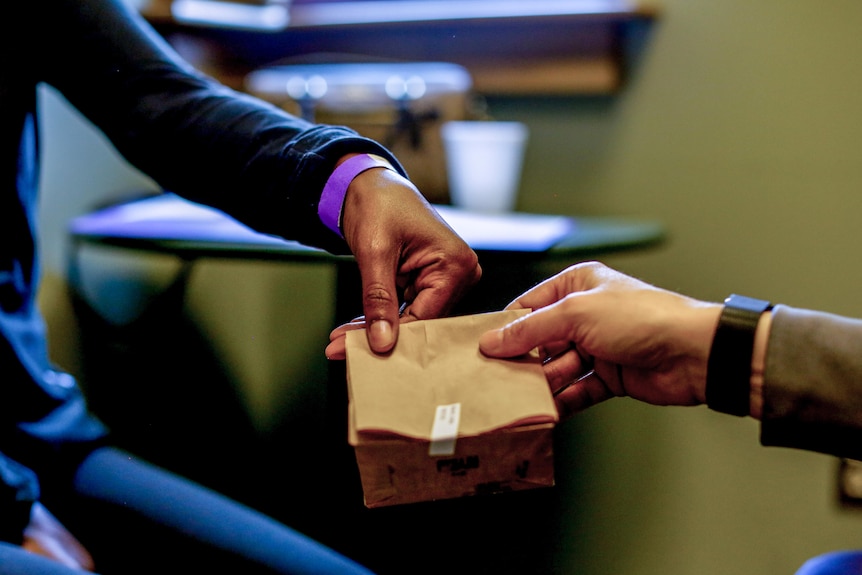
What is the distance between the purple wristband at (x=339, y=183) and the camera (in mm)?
600

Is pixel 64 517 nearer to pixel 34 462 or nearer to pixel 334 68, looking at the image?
pixel 34 462

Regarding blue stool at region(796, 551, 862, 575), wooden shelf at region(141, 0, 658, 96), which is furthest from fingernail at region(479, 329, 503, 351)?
wooden shelf at region(141, 0, 658, 96)

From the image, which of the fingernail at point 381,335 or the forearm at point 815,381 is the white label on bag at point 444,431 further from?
the forearm at point 815,381

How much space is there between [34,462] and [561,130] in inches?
42.6

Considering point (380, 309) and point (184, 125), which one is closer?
point (380, 309)

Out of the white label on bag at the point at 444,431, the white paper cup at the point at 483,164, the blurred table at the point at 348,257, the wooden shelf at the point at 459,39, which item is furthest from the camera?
the wooden shelf at the point at 459,39

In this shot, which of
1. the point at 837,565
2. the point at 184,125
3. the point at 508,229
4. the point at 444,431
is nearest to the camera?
the point at 444,431

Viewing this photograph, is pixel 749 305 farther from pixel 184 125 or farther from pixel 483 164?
pixel 483 164

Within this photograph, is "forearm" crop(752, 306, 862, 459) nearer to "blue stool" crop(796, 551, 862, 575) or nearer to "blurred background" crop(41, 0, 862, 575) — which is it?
"blue stool" crop(796, 551, 862, 575)

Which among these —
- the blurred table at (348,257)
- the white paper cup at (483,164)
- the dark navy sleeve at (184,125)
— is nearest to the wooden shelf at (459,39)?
the white paper cup at (483,164)

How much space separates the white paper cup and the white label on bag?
0.80 m

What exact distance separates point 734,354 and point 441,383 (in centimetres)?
21

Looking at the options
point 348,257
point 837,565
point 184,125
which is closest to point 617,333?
point 837,565

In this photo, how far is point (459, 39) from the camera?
1434 mm
